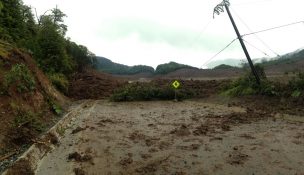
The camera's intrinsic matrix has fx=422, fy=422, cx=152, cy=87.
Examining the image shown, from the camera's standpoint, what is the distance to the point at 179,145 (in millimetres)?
12984

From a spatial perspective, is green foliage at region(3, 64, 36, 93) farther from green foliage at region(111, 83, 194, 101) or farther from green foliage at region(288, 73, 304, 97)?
green foliage at region(288, 73, 304, 97)

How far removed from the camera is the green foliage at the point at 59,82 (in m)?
25.4

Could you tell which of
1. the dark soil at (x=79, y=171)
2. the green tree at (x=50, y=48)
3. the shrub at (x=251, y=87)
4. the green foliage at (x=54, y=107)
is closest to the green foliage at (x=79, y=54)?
the green tree at (x=50, y=48)

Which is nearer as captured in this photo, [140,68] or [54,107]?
[54,107]

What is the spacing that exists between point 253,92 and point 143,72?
34779mm

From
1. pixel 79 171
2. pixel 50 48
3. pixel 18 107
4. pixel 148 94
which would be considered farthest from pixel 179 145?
pixel 50 48

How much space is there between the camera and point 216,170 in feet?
33.4

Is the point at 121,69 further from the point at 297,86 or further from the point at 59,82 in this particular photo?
the point at 297,86

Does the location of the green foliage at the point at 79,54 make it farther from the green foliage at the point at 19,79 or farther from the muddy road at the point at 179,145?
the green foliage at the point at 19,79

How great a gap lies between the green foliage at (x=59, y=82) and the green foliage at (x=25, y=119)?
448 inches

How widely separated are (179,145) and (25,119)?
4.90 meters

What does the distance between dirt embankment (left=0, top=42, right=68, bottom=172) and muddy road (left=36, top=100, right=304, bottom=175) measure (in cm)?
93

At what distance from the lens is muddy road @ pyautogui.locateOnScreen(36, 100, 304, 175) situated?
1037 cm

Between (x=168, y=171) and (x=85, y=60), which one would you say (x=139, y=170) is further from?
(x=85, y=60)
